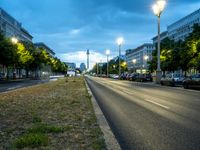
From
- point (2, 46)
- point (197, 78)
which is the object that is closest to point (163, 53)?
point (2, 46)

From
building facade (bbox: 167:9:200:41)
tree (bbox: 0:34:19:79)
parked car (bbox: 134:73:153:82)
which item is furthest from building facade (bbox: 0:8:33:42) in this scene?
building facade (bbox: 167:9:200:41)

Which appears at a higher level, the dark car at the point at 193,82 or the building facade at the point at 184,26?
the building facade at the point at 184,26

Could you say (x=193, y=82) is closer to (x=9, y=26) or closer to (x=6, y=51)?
(x=6, y=51)

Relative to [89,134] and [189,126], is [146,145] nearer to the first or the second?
[89,134]

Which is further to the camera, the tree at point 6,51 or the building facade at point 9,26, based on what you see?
the building facade at point 9,26

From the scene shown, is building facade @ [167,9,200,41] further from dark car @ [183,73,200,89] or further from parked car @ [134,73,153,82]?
dark car @ [183,73,200,89]

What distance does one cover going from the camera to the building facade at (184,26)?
135m

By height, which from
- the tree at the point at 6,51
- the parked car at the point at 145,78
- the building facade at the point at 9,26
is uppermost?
the building facade at the point at 9,26

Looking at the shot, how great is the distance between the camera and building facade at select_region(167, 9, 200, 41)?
442 feet

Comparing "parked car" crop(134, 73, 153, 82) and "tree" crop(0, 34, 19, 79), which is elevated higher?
"tree" crop(0, 34, 19, 79)

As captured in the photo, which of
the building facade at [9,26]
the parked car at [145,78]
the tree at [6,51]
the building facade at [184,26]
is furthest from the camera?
the building facade at [184,26]

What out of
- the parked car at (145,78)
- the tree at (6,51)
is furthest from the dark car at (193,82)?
the tree at (6,51)

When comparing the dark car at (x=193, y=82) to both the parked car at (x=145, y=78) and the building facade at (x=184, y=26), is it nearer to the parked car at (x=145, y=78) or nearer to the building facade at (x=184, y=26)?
the parked car at (x=145, y=78)

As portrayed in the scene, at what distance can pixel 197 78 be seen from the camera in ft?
106
